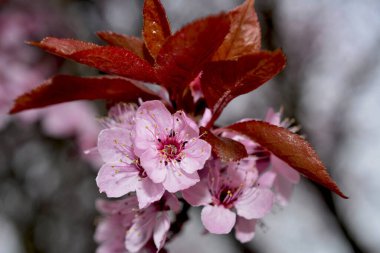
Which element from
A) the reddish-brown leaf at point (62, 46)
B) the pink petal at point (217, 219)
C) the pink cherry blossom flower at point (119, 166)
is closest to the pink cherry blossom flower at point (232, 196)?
the pink petal at point (217, 219)

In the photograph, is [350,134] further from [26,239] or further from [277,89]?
[26,239]

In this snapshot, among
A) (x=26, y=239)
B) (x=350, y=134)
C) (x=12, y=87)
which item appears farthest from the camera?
(x=350, y=134)

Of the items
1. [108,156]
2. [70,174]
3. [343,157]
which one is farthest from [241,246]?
[108,156]

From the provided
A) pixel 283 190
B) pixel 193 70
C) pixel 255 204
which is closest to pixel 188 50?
pixel 193 70

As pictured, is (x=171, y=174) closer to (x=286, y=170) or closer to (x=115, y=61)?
(x=115, y=61)

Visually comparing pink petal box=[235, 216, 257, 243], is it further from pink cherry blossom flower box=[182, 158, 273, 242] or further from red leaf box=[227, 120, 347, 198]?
red leaf box=[227, 120, 347, 198]
